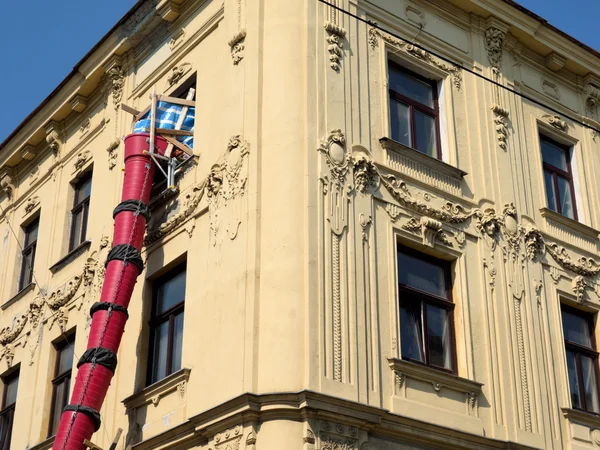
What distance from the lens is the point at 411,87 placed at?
19094 millimetres

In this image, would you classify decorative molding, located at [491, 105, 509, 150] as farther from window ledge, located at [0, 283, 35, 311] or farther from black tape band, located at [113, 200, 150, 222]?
window ledge, located at [0, 283, 35, 311]

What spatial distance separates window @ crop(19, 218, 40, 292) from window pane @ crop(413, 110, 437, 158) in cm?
1016

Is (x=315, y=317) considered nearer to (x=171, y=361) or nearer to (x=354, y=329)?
(x=354, y=329)

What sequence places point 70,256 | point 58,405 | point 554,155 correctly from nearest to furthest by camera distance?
point 58,405
point 554,155
point 70,256

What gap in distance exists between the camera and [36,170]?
82.7 feet

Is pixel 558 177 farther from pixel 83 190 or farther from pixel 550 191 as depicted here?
pixel 83 190

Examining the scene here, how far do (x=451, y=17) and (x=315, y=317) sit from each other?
8.17 metres

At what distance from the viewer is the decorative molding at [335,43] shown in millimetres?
17297

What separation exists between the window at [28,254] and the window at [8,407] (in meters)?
2.28

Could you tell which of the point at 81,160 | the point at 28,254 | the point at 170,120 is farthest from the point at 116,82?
the point at 28,254

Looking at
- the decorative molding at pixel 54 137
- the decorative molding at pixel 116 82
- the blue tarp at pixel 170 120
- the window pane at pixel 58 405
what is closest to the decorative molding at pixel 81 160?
the decorative molding at pixel 54 137

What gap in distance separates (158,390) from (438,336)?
4698 mm

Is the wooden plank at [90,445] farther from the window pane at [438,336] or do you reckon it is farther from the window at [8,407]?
the window at [8,407]

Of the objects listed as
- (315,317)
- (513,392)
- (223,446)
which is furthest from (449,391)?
(223,446)
